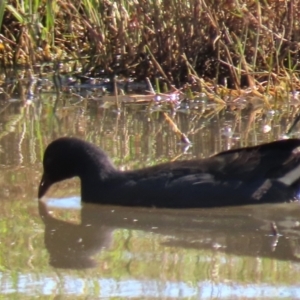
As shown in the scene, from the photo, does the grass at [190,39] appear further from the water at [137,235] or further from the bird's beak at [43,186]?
the bird's beak at [43,186]

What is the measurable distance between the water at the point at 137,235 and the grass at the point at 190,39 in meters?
0.98

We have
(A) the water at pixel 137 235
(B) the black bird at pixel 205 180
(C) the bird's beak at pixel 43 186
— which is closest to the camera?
(A) the water at pixel 137 235

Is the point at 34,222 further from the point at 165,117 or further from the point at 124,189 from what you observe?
the point at 165,117

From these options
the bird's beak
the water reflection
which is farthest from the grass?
the water reflection

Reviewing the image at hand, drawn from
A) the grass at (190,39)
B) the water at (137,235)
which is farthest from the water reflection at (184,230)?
the grass at (190,39)

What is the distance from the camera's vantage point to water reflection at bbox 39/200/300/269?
4.57m

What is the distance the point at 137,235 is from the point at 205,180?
0.75 metres

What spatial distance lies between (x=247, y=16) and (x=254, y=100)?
68cm

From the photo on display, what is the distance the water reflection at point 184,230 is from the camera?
4574 mm

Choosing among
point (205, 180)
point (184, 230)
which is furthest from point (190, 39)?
point (184, 230)

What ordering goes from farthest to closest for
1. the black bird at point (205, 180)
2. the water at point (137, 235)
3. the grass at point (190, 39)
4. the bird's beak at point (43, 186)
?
the grass at point (190, 39) → the bird's beak at point (43, 186) → the black bird at point (205, 180) → the water at point (137, 235)

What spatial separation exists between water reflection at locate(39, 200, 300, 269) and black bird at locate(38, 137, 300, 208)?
60 mm

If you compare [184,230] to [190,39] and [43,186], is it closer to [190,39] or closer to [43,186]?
[43,186]

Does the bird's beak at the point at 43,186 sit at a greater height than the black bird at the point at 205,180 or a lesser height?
lesser
